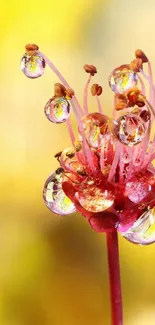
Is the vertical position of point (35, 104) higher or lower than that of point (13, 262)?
higher

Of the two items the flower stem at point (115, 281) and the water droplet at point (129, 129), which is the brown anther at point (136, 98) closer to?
the water droplet at point (129, 129)

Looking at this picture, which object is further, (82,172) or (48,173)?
(48,173)

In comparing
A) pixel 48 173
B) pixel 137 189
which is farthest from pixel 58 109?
pixel 48 173

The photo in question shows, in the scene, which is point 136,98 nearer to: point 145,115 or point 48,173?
point 145,115

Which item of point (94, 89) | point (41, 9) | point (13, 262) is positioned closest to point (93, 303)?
point (13, 262)

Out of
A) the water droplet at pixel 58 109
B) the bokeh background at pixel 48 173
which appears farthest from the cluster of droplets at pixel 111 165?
the bokeh background at pixel 48 173

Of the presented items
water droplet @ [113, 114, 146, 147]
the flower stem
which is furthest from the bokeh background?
water droplet @ [113, 114, 146, 147]

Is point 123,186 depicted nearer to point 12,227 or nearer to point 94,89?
point 94,89

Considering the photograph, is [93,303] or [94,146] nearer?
[94,146]
